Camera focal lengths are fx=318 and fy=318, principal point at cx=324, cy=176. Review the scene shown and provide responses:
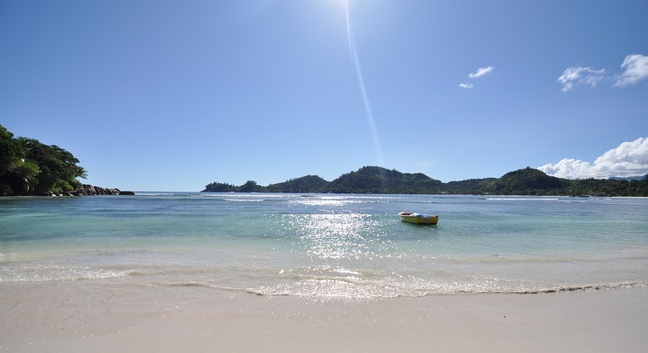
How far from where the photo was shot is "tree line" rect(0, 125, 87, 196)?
4781cm

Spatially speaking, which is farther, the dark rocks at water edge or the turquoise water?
the dark rocks at water edge

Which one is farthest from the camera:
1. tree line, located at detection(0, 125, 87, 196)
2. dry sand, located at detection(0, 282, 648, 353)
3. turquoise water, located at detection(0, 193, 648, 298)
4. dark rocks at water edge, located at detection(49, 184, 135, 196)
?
dark rocks at water edge, located at detection(49, 184, 135, 196)

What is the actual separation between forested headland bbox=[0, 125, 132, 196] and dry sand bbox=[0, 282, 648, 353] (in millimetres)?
57999

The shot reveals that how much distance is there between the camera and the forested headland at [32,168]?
47906mm

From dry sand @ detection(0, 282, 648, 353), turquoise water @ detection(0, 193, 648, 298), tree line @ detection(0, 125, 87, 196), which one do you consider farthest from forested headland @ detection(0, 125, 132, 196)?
dry sand @ detection(0, 282, 648, 353)

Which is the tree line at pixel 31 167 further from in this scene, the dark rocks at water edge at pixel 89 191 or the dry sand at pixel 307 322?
the dry sand at pixel 307 322

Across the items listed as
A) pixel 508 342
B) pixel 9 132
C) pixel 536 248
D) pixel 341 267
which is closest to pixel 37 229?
pixel 341 267

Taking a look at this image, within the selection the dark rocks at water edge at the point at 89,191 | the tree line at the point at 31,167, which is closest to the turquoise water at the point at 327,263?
the tree line at the point at 31,167

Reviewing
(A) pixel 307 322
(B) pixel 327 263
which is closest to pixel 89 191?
(B) pixel 327 263

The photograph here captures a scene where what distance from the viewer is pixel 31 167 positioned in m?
54.2

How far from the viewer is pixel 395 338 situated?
185 inches

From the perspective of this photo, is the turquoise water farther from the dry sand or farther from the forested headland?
the forested headland

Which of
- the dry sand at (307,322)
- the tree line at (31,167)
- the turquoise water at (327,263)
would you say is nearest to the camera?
the dry sand at (307,322)

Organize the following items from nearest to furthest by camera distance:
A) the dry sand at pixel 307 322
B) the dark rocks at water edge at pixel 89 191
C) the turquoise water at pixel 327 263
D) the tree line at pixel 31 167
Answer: the dry sand at pixel 307 322, the turquoise water at pixel 327 263, the tree line at pixel 31 167, the dark rocks at water edge at pixel 89 191
